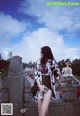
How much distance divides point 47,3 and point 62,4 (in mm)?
120

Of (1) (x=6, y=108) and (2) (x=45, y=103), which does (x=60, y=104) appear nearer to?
(2) (x=45, y=103)

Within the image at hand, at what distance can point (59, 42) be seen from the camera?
6.02 m

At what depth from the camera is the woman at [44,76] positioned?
19.5ft

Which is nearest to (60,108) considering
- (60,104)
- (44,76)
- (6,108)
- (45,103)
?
(60,104)

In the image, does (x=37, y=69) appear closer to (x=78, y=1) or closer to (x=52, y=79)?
(x=52, y=79)

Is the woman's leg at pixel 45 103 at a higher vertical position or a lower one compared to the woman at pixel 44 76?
lower

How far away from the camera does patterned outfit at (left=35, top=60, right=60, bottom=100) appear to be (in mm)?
5930

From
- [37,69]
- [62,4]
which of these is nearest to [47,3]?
[62,4]

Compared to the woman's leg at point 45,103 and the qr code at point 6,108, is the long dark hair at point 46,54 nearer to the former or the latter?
the woman's leg at point 45,103

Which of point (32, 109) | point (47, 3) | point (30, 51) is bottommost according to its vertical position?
point (32, 109)

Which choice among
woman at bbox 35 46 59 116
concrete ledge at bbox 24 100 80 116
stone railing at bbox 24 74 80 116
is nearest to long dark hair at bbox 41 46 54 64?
woman at bbox 35 46 59 116

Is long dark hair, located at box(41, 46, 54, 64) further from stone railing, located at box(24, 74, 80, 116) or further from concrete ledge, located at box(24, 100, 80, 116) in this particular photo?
concrete ledge, located at box(24, 100, 80, 116)

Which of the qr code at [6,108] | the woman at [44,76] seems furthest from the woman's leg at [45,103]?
the qr code at [6,108]

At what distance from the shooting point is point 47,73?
19.5 feet
